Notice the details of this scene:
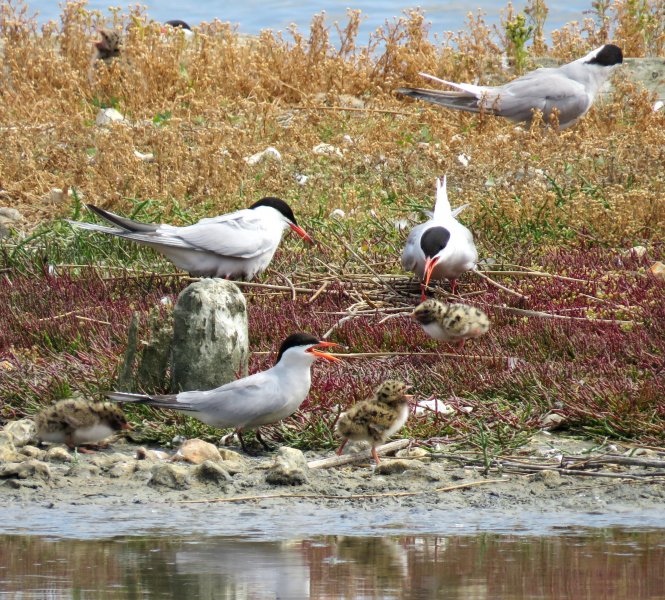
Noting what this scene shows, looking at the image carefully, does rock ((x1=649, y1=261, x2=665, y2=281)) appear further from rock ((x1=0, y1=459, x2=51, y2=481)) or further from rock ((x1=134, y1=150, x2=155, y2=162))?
rock ((x1=134, y1=150, x2=155, y2=162))

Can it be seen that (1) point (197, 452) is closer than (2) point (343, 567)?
No

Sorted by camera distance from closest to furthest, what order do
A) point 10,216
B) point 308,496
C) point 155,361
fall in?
point 308,496, point 155,361, point 10,216

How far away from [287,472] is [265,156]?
7.94 m

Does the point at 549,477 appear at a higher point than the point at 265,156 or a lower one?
lower

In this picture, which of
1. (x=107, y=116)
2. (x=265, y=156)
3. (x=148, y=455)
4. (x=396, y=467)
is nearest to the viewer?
(x=396, y=467)

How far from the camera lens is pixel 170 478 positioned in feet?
18.5

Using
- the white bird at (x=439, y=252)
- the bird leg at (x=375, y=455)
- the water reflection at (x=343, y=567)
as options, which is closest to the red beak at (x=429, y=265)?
the white bird at (x=439, y=252)

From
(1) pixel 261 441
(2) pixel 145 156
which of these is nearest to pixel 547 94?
(2) pixel 145 156

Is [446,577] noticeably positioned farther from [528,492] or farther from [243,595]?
[528,492]

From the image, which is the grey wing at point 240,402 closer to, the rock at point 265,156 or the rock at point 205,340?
the rock at point 205,340

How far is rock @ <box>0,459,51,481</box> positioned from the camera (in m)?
5.71

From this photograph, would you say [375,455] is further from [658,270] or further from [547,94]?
[547,94]

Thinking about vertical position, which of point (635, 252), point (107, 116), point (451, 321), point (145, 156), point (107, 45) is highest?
point (107, 45)

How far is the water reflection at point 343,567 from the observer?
3896mm
